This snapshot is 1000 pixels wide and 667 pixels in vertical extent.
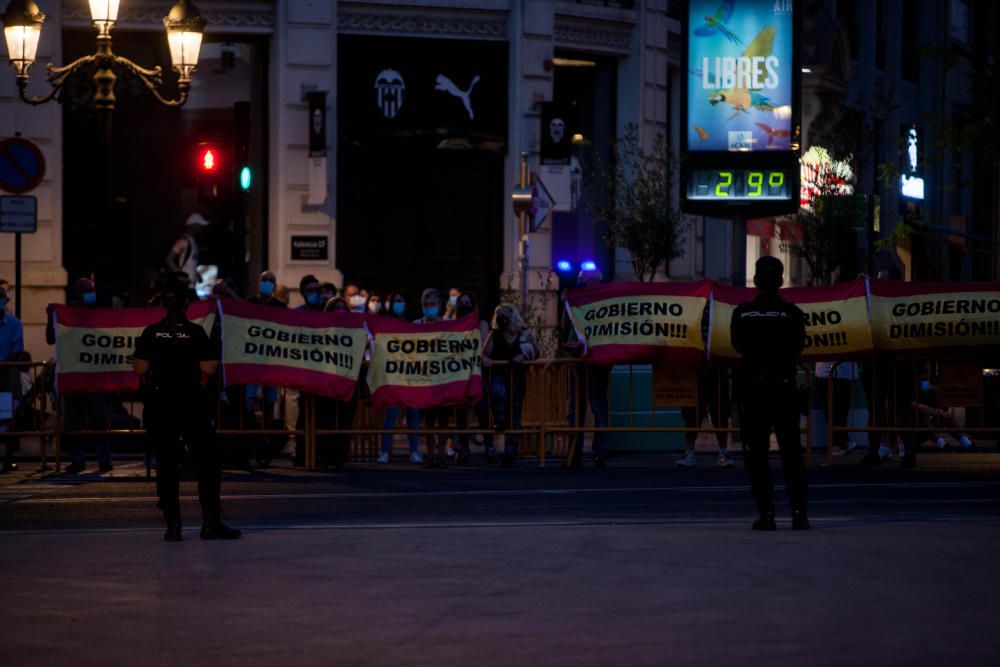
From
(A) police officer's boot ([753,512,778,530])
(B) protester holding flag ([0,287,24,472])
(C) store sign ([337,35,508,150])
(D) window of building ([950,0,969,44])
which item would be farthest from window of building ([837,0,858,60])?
(A) police officer's boot ([753,512,778,530])

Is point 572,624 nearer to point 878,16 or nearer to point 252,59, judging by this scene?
point 252,59

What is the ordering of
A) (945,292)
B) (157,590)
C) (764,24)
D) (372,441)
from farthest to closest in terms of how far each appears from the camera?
1. (764,24)
2. (372,441)
3. (945,292)
4. (157,590)

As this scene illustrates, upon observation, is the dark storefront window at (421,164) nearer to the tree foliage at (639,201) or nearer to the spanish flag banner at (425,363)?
the tree foliage at (639,201)

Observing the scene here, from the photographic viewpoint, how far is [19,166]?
22.9m

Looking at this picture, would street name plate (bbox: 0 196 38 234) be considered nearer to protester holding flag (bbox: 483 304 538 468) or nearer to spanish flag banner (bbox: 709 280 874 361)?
protester holding flag (bbox: 483 304 538 468)

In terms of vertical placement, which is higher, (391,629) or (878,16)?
(878,16)

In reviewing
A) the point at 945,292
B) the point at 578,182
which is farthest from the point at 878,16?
the point at 945,292

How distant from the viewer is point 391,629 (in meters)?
9.02

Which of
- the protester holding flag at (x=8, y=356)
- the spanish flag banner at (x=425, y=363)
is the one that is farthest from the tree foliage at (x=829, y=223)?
the protester holding flag at (x=8, y=356)

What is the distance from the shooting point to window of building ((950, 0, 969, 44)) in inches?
2089

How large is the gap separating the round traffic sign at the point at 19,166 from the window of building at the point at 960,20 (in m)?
34.6

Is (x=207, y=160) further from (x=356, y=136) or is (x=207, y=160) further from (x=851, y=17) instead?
(x=851, y=17)

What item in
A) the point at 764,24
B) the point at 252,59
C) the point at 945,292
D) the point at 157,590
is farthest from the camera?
the point at 252,59

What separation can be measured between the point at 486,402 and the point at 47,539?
28.9ft
